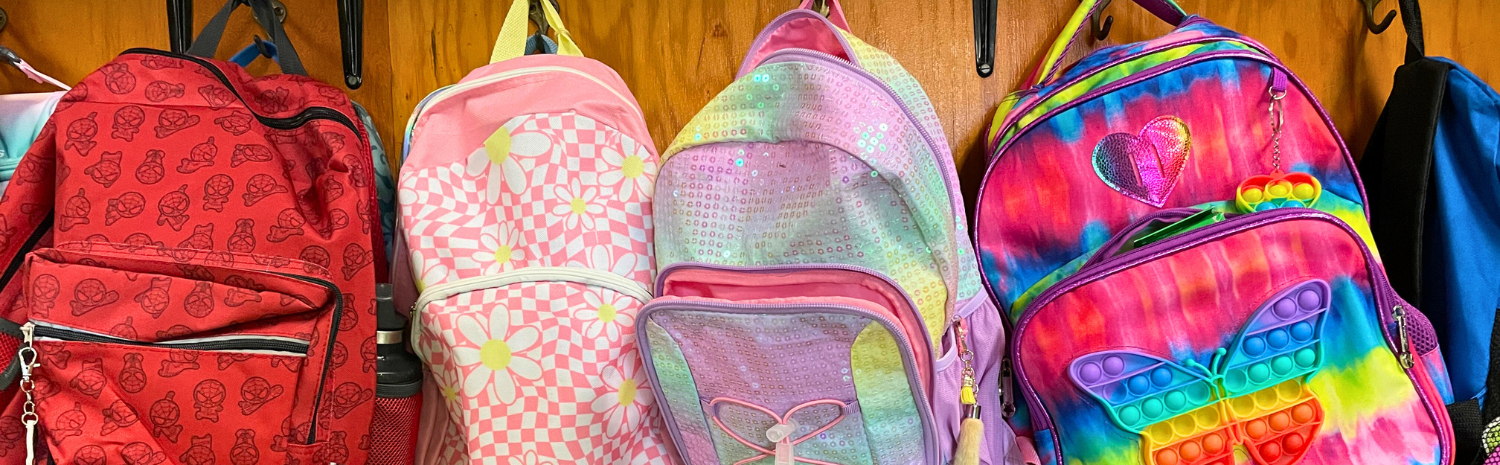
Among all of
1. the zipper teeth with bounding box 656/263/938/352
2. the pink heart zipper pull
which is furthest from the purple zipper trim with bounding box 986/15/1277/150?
the pink heart zipper pull

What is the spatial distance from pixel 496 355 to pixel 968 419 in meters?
0.43

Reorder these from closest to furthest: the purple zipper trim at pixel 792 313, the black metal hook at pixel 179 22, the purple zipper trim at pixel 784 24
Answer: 1. the purple zipper trim at pixel 792 313
2. the purple zipper trim at pixel 784 24
3. the black metal hook at pixel 179 22

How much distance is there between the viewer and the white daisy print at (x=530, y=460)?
31.7 inches

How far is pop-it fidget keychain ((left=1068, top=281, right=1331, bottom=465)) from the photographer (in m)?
0.74

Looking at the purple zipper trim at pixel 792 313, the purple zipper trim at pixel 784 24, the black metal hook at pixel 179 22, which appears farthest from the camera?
the black metal hook at pixel 179 22

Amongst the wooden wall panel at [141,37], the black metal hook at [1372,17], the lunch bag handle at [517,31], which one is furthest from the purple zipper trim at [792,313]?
the black metal hook at [1372,17]

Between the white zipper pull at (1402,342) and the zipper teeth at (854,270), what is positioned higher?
the zipper teeth at (854,270)

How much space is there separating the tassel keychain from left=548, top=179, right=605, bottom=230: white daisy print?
1.18 ft

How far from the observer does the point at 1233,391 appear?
2.46 ft

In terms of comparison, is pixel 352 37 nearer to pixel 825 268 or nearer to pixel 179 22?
pixel 179 22

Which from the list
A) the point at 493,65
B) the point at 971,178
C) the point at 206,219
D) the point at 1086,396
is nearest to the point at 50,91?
the point at 206,219

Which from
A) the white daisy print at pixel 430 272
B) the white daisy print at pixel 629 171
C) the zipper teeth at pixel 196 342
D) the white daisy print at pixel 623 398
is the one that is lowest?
the white daisy print at pixel 623 398

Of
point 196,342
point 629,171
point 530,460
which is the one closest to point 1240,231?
point 629,171

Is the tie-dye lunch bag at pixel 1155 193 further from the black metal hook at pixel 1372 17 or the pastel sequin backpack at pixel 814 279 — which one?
the black metal hook at pixel 1372 17
